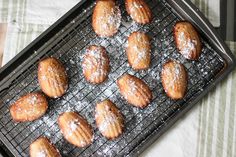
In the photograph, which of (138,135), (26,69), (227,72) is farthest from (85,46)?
(227,72)

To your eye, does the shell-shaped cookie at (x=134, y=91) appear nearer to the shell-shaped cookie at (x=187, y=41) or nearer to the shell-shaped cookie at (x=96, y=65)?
the shell-shaped cookie at (x=96, y=65)

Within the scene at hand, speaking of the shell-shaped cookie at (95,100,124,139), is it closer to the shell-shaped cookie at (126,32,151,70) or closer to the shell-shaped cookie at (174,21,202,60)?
the shell-shaped cookie at (126,32,151,70)

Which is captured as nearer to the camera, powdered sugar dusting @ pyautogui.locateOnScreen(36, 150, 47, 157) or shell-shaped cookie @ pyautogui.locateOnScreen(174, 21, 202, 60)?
powdered sugar dusting @ pyautogui.locateOnScreen(36, 150, 47, 157)

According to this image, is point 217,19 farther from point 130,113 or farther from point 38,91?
point 38,91

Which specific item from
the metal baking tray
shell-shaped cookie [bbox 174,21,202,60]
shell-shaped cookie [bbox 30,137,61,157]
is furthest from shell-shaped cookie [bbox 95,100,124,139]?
shell-shaped cookie [bbox 174,21,202,60]

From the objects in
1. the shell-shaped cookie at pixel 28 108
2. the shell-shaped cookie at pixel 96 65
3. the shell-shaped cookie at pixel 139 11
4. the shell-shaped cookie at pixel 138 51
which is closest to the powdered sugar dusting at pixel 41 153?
the shell-shaped cookie at pixel 28 108
